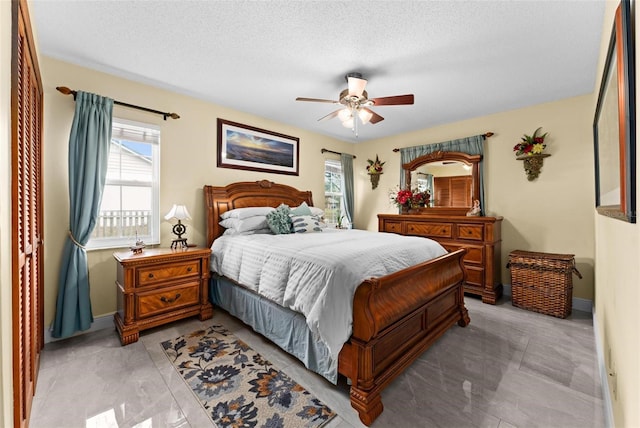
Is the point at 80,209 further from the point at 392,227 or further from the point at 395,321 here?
the point at 392,227

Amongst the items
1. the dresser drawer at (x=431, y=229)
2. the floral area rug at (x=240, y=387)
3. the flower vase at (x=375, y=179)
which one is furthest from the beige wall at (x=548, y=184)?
the floral area rug at (x=240, y=387)

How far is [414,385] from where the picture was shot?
1938mm

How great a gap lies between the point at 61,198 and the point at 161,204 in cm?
87

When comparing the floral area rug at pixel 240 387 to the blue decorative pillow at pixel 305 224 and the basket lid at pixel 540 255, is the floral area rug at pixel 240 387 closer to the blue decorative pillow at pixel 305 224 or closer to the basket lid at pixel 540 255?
the blue decorative pillow at pixel 305 224

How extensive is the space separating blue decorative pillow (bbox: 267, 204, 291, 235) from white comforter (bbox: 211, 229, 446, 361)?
42cm

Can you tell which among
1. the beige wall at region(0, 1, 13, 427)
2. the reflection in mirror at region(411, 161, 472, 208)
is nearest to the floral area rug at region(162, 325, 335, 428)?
the beige wall at region(0, 1, 13, 427)

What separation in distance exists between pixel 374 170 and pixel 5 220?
5.01 metres

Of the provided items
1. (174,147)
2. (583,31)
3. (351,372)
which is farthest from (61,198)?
(583,31)

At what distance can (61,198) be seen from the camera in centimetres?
258

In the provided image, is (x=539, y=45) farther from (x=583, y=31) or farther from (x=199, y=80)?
(x=199, y=80)

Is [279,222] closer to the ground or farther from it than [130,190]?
closer to the ground

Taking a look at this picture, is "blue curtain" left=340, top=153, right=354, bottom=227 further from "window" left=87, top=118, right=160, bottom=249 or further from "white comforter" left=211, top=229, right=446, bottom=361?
"window" left=87, top=118, right=160, bottom=249

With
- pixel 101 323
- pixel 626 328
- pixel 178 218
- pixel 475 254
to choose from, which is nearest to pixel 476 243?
pixel 475 254

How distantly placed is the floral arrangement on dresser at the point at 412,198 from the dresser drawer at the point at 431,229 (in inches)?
19.0
